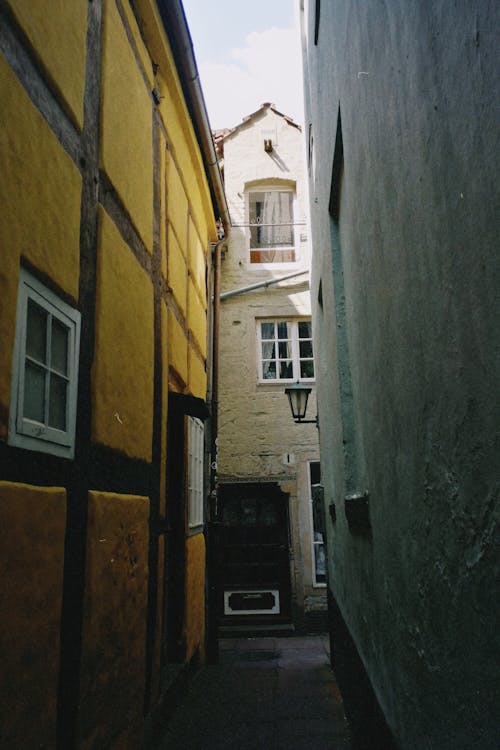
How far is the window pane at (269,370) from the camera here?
469 inches

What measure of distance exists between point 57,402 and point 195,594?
4652 mm

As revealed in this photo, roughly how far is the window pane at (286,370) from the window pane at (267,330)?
2.08 ft

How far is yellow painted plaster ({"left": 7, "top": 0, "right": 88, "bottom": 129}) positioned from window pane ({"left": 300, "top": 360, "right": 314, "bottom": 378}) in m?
8.70

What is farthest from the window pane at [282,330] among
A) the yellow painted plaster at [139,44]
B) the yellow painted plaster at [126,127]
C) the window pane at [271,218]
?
the yellow painted plaster at [126,127]

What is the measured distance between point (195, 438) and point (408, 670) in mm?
5651

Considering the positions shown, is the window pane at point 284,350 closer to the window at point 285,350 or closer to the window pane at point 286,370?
the window at point 285,350

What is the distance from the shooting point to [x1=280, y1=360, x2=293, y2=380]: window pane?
39.0 feet

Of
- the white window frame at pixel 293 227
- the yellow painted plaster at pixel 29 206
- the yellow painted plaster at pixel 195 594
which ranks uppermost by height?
the white window frame at pixel 293 227

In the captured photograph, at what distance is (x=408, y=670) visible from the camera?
7.08ft

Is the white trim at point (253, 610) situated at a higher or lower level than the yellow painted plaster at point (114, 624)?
lower

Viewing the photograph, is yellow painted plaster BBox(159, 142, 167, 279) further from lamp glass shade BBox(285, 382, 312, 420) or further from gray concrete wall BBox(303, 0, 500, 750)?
lamp glass shade BBox(285, 382, 312, 420)

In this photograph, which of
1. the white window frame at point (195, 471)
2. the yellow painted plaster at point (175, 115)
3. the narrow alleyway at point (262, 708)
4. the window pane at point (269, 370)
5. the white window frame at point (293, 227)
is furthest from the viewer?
the white window frame at point (293, 227)

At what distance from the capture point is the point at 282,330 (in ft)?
39.8

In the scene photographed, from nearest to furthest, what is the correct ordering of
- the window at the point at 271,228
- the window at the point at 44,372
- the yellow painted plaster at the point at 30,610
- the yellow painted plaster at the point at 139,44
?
the yellow painted plaster at the point at 30,610
the window at the point at 44,372
the yellow painted plaster at the point at 139,44
the window at the point at 271,228
